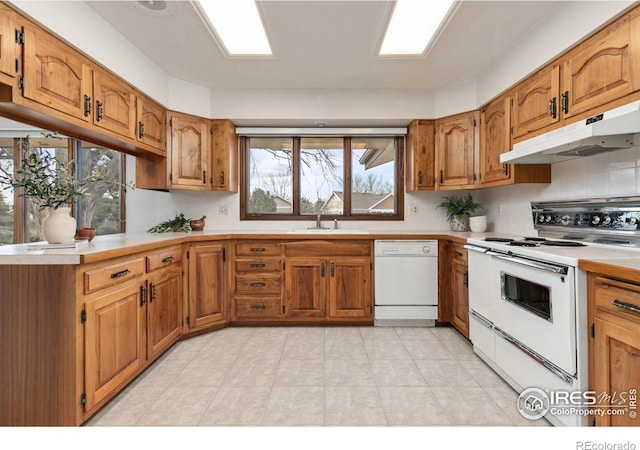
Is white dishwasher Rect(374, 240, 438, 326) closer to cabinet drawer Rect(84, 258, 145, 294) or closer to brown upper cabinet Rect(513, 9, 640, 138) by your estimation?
brown upper cabinet Rect(513, 9, 640, 138)

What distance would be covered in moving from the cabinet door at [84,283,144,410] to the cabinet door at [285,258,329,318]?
128 cm

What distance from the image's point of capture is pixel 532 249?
173 cm

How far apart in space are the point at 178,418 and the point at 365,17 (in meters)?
2.64

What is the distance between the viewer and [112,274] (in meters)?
1.74

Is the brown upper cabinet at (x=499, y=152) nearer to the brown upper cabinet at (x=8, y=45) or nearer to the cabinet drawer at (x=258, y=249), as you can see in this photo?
the cabinet drawer at (x=258, y=249)

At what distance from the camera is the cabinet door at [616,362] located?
1.18 metres

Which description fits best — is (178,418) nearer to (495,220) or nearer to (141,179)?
(141,179)

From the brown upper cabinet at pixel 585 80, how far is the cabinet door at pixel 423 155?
2.99ft

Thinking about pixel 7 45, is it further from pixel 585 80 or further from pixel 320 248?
pixel 585 80

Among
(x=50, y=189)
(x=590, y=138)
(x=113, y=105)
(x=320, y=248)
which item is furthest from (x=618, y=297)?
(x=113, y=105)

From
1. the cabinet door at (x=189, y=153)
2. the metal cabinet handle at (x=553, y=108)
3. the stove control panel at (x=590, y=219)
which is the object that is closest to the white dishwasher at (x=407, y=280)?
the stove control panel at (x=590, y=219)

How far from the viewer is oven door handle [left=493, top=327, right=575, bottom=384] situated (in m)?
1.47

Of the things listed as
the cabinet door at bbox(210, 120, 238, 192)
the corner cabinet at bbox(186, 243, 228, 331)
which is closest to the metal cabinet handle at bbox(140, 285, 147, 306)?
the corner cabinet at bbox(186, 243, 228, 331)

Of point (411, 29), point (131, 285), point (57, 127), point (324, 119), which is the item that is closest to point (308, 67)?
point (324, 119)
